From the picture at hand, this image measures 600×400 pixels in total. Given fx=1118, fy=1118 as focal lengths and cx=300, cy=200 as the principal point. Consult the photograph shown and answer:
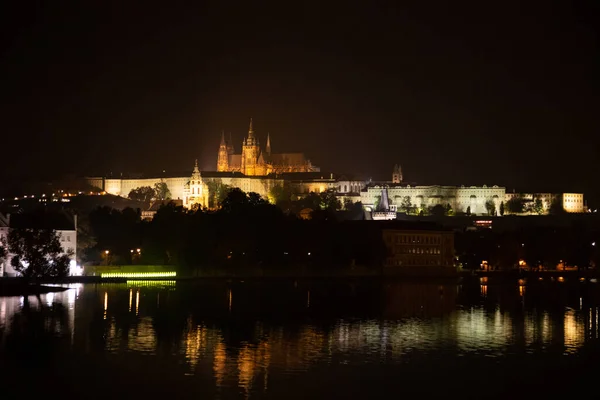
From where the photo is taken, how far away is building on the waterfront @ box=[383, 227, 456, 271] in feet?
306

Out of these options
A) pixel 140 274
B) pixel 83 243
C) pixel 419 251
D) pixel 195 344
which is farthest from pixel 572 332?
pixel 419 251

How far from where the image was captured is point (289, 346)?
35.8 meters

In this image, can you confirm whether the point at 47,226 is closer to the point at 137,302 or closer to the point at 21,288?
the point at 21,288

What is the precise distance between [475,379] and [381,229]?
64486 mm

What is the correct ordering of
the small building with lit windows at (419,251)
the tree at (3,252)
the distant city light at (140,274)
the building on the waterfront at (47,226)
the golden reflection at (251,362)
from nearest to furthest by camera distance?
the golden reflection at (251,362)
the tree at (3,252)
the building on the waterfront at (47,226)
the distant city light at (140,274)
the small building with lit windows at (419,251)

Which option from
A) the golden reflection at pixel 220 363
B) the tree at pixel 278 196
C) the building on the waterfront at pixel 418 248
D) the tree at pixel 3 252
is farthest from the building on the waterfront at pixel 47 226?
the tree at pixel 278 196

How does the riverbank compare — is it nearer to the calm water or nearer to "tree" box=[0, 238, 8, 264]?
the calm water

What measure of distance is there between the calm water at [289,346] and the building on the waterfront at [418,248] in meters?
35.8

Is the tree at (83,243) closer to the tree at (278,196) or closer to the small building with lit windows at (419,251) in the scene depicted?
the small building with lit windows at (419,251)

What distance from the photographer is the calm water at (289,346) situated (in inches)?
1133

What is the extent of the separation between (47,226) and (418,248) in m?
37.6

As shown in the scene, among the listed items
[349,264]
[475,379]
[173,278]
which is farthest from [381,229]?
[475,379]

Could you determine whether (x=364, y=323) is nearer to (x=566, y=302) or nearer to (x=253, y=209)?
(x=566, y=302)

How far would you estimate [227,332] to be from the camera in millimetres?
39312
